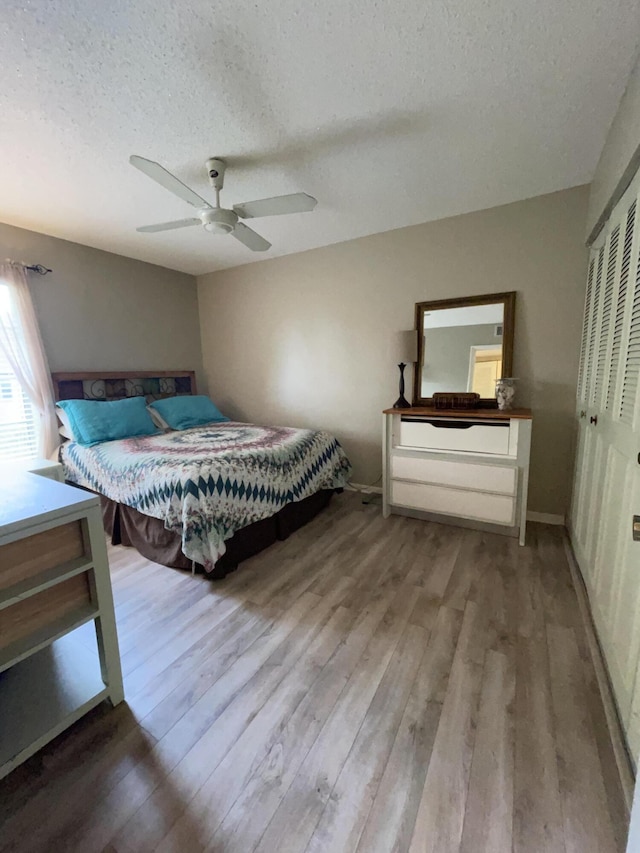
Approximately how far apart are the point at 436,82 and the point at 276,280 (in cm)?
239

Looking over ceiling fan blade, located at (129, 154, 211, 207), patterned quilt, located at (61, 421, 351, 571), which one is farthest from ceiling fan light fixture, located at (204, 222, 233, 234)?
patterned quilt, located at (61, 421, 351, 571)

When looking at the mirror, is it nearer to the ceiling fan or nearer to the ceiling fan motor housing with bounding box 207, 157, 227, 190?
the ceiling fan

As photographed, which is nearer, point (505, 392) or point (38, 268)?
point (505, 392)

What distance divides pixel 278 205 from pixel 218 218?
1.17 feet

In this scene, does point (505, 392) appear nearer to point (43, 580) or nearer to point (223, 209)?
point (223, 209)

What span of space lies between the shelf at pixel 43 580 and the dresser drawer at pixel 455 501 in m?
2.14

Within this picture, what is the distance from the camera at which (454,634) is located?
158 cm

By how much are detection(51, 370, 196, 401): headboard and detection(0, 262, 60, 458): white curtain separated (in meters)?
0.14

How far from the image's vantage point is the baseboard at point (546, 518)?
2594mm

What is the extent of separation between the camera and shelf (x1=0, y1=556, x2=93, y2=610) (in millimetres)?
985

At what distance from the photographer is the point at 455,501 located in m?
2.54

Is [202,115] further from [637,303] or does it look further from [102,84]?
[637,303]

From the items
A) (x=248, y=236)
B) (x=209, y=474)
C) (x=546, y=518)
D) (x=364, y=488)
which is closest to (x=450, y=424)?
(x=546, y=518)

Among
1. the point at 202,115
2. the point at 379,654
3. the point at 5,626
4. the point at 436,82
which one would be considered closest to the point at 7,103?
the point at 202,115
